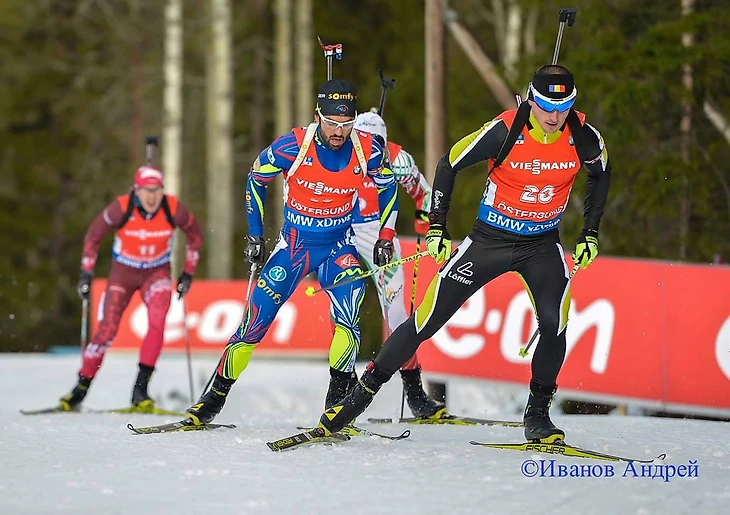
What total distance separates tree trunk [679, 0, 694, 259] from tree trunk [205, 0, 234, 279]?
29.3 feet

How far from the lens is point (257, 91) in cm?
3188

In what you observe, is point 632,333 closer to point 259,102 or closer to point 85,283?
point 85,283

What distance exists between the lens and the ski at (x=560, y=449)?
248 inches

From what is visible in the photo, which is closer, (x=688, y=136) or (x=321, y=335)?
(x=688, y=136)

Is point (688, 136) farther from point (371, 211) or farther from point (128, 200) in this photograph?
point (128, 200)

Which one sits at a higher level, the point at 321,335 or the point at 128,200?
the point at 128,200

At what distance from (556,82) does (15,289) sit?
2630 centimetres

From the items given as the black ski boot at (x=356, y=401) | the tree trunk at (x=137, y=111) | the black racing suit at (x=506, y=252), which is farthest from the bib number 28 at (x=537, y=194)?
the tree trunk at (x=137, y=111)

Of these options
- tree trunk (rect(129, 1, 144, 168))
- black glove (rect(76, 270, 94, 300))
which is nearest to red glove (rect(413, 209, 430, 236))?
black glove (rect(76, 270, 94, 300))

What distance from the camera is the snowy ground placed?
5.15 meters

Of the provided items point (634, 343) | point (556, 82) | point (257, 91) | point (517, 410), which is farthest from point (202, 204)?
point (556, 82)

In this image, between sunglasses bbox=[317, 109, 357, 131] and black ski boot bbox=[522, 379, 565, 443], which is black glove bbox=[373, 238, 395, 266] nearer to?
sunglasses bbox=[317, 109, 357, 131]

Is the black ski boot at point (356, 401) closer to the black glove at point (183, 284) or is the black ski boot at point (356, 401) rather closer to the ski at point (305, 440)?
the ski at point (305, 440)

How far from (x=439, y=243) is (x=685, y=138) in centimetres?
762
